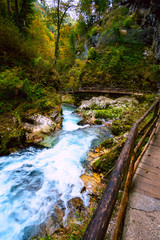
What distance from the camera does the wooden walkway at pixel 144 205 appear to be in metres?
1.37

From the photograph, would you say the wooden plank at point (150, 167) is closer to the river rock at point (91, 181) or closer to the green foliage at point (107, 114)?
the river rock at point (91, 181)

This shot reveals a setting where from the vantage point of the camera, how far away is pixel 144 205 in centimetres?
174

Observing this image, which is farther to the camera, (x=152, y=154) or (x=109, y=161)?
(x=109, y=161)

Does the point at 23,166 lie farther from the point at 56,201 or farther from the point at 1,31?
the point at 1,31

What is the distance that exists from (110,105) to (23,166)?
1389 cm

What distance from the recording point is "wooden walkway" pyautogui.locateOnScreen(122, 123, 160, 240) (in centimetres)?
137

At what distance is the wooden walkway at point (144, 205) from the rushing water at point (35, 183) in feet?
7.36

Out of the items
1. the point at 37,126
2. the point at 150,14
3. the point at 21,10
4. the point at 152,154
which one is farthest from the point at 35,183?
the point at 150,14

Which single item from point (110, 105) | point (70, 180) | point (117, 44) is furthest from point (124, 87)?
point (70, 180)

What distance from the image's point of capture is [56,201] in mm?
3670

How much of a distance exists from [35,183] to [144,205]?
3839 millimetres

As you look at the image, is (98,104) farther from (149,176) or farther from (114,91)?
(149,176)

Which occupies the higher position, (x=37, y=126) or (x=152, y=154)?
(x=152, y=154)

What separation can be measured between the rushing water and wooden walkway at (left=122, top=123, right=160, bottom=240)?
2.24 metres
